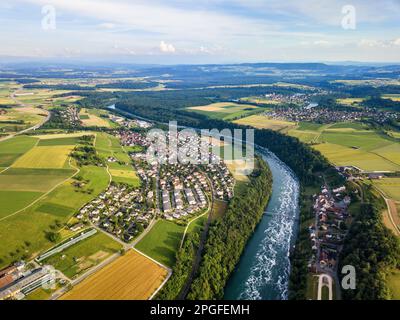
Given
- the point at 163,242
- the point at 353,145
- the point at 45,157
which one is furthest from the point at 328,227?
the point at 45,157

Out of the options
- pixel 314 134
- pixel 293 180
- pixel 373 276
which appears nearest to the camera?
pixel 373 276

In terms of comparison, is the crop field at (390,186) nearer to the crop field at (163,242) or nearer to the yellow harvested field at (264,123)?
the crop field at (163,242)

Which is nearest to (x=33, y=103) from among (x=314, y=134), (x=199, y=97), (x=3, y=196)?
(x=199, y=97)

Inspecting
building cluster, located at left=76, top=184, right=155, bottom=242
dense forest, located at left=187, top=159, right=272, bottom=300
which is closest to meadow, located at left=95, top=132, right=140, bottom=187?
building cluster, located at left=76, top=184, right=155, bottom=242

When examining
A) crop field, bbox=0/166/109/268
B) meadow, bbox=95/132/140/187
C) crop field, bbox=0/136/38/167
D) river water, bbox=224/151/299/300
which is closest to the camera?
river water, bbox=224/151/299/300

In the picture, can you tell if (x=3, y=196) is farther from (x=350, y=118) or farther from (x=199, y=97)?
(x=199, y=97)

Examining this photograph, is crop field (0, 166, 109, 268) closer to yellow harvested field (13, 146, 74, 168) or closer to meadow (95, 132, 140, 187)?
meadow (95, 132, 140, 187)
